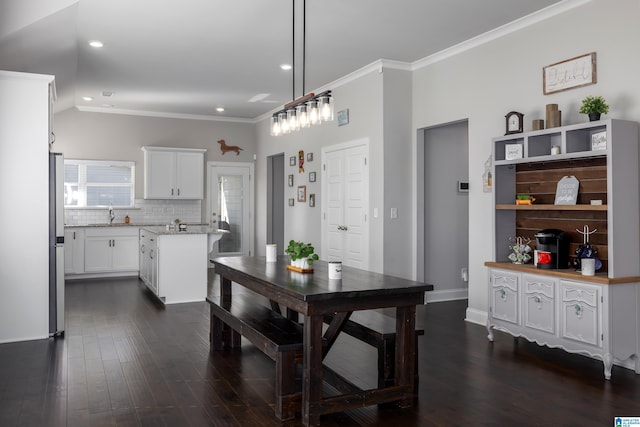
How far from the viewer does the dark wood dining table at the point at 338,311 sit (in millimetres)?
2930

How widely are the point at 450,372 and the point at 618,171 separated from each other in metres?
1.85

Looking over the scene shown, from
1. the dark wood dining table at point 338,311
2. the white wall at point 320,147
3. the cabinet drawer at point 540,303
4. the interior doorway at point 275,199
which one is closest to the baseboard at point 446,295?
the white wall at point 320,147

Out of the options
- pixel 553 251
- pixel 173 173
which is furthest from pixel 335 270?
pixel 173 173

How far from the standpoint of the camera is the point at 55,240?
15.9ft

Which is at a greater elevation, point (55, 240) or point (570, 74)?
point (570, 74)

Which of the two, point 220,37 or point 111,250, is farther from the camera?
point 111,250

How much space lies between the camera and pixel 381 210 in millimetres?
6262

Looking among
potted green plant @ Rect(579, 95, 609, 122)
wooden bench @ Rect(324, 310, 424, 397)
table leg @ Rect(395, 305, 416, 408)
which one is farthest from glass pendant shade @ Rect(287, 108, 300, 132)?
potted green plant @ Rect(579, 95, 609, 122)

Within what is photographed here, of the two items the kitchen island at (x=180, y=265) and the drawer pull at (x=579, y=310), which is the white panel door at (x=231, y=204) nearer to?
the kitchen island at (x=180, y=265)

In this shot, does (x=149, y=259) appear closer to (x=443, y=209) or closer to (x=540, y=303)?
(x=443, y=209)

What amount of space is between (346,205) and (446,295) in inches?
Result: 66.5

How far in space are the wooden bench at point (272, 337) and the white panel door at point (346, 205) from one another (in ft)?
8.07

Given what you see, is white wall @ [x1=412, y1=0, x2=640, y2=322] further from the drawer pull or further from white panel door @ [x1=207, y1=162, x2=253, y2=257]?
white panel door @ [x1=207, y1=162, x2=253, y2=257]

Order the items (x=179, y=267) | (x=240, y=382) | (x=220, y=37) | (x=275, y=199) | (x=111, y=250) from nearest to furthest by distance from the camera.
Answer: (x=240, y=382) → (x=220, y=37) → (x=179, y=267) → (x=111, y=250) → (x=275, y=199)
